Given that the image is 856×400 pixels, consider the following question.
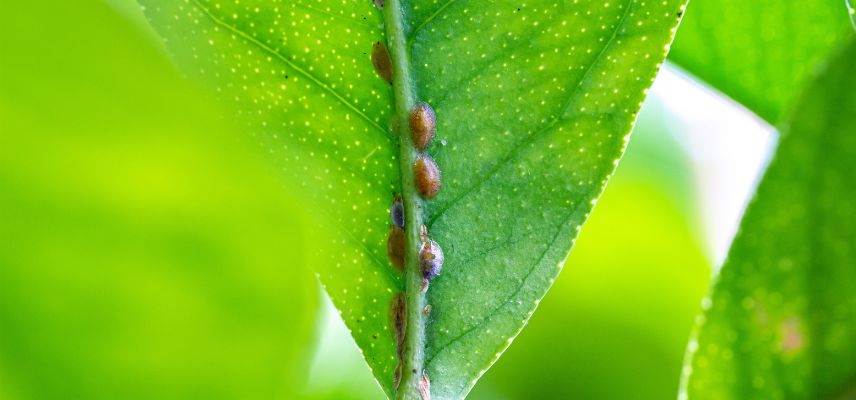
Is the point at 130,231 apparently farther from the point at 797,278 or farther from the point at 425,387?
the point at 797,278

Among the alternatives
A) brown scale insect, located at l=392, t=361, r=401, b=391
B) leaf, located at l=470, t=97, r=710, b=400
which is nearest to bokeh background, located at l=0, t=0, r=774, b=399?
brown scale insect, located at l=392, t=361, r=401, b=391

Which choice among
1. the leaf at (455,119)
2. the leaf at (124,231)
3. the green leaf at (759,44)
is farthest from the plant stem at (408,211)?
the green leaf at (759,44)

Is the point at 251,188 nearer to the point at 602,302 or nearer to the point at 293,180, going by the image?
the point at 293,180

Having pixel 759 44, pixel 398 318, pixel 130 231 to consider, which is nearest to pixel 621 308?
pixel 759 44

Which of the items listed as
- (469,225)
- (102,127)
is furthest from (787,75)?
(102,127)

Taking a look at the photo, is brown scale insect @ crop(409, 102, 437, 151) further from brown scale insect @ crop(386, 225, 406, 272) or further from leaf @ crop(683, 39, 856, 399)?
leaf @ crop(683, 39, 856, 399)
